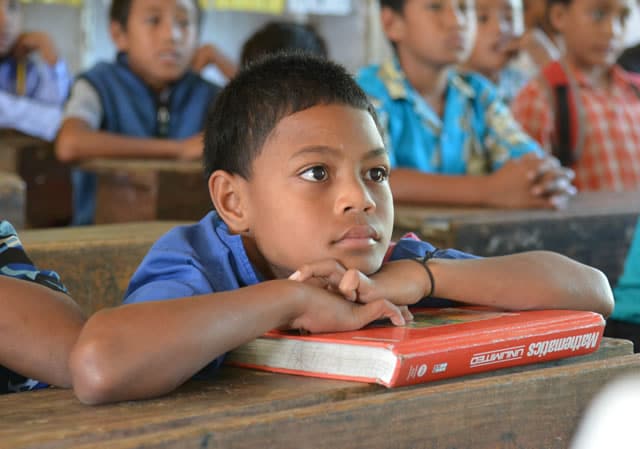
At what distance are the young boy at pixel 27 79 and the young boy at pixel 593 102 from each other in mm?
2687

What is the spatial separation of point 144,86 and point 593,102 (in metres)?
1.77

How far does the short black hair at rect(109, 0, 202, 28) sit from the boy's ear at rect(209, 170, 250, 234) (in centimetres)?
285

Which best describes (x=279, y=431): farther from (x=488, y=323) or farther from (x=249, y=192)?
(x=249, y=192)

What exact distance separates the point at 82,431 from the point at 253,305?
26cm

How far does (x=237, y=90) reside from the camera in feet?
4.58

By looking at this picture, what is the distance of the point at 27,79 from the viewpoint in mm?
5402

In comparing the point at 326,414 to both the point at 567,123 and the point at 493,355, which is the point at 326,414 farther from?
the point at 567,123

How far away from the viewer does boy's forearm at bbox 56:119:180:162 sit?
354 cm

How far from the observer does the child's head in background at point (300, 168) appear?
1.25 m

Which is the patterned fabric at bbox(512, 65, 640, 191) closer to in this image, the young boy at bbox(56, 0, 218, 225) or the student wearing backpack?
the student wearing backpack

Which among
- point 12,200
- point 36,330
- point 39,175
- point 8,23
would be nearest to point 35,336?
point 36,330

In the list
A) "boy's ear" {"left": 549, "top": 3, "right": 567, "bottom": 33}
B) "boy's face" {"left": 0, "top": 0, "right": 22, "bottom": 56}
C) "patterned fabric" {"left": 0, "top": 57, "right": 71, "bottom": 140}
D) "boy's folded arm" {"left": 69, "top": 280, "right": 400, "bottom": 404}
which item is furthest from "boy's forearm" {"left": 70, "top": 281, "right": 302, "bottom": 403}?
"boy's face" {"left": 0, "top": 0, "right": 22, "bottom": 56}

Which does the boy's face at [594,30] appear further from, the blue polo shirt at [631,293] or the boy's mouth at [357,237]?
the boy's mouth at [357,237]

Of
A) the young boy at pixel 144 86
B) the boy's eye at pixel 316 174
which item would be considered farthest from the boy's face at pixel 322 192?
the young boy at pixel 144 86
